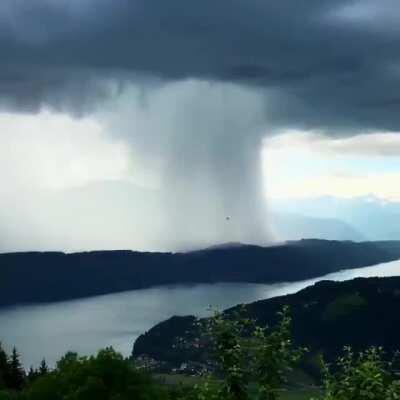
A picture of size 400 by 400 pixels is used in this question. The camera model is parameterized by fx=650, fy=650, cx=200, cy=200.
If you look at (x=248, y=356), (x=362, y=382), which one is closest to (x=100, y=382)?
(x=248, y=356)

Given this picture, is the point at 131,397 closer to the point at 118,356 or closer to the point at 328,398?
the point at 118,356

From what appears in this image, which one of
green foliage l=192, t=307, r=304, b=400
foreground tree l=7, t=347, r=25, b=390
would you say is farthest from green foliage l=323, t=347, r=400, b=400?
foreground tree l=7, t=347, r=25, b=390

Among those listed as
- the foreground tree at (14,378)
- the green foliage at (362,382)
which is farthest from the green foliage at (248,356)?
the foreground tree at (14,378)

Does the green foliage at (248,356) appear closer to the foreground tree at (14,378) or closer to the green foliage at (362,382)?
the green foliage at (362,382)

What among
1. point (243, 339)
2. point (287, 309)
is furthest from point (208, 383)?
point (287, 309)

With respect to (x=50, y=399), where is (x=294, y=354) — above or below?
above

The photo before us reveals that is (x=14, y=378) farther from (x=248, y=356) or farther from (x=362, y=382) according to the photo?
(x=362, y=382)
